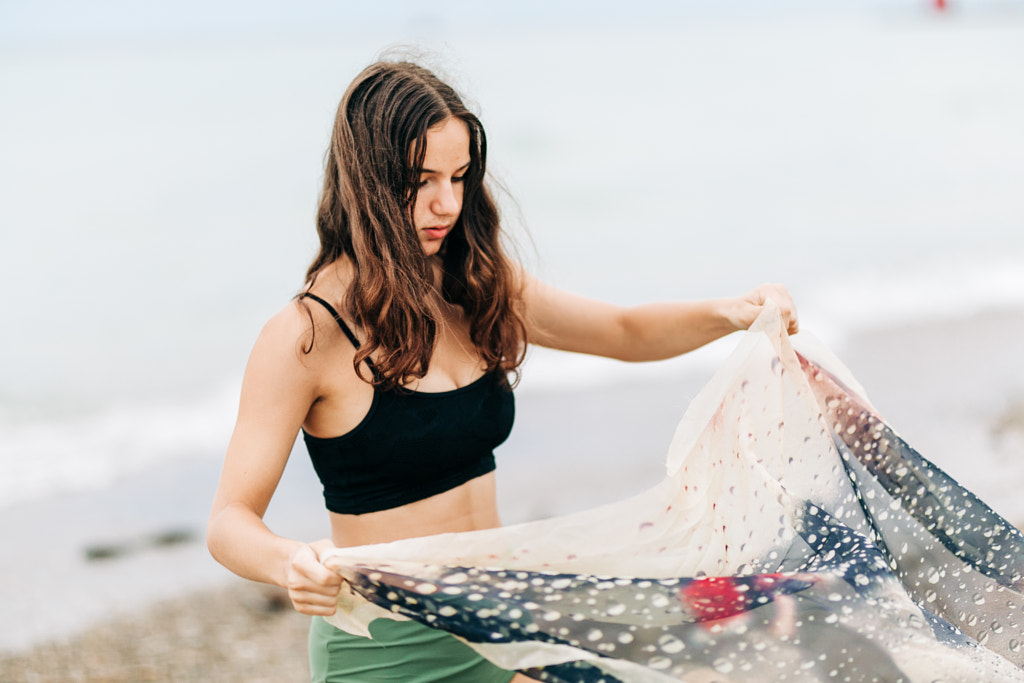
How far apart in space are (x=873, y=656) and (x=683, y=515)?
55 centimetres

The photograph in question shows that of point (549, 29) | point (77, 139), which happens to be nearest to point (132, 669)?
point (77, 139)

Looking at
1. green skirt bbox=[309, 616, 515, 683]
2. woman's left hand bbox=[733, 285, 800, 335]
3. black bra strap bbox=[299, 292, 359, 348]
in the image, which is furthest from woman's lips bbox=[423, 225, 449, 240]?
green skirt bbox=[309, 616, 515, 683]

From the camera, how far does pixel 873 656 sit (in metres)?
1.73

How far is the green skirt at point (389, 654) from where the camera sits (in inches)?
79.2

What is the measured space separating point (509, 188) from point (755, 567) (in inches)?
52.4

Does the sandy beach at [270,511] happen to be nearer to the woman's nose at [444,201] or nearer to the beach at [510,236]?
the beach at [510,236]

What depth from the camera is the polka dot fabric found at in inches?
67.6

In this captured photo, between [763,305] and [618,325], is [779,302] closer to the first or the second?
[763,305]

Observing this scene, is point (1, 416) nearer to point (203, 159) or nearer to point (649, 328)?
point (649, 328)

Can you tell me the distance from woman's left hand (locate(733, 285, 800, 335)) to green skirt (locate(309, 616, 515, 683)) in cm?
103

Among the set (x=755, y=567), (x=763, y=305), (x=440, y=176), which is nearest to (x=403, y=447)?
(x=440, y=176)

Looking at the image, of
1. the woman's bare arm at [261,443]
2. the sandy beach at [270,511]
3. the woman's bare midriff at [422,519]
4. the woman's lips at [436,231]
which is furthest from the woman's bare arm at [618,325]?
the sandy beach at [270,511]

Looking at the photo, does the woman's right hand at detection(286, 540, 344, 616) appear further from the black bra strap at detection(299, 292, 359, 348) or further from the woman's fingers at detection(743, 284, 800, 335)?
the woman's fingers at detection(743, 284, 800, 335)

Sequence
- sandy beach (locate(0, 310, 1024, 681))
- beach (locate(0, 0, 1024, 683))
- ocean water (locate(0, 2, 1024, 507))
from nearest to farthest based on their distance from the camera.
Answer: sandy beach (locate(0, 310, 1024, 681)) → beach (locate(0, 0, 1024, 683)) → ocean water (locate(0, 2, 1024, 507))
